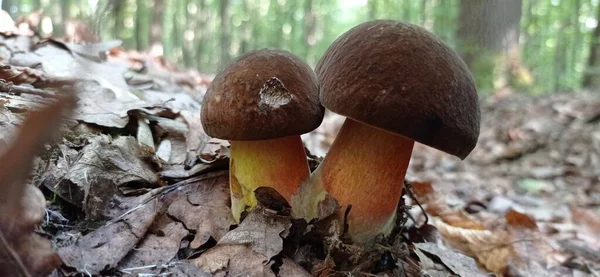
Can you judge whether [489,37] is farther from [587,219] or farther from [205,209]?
[205,209]

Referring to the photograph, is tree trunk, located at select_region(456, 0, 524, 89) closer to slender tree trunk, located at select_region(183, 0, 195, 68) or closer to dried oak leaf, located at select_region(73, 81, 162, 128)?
dried oak leaf, located at select_region(73, 81, 162, 128)

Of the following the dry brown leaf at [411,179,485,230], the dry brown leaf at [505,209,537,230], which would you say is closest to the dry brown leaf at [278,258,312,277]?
the dry brown leaf at [411,179,485,230]

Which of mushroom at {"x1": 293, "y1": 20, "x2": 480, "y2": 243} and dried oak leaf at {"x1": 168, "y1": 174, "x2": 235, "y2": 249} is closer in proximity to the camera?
mushroom at {"x1": 293, "y1": 20, "x2": 480, "y2": 243}

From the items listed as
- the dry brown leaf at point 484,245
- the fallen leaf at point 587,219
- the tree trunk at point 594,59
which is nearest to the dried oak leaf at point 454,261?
the dry brown leaf at point 484,245

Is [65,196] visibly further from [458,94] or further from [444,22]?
[444,22]

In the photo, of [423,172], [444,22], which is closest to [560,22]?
[444,22]
